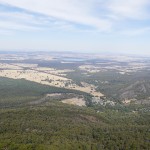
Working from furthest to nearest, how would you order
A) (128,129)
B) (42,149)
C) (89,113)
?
Answer: 1. (89,113)
2. (128,129)
3. (42,149)

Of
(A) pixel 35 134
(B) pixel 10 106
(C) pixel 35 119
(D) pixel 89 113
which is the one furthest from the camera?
(B) pixel 10 106

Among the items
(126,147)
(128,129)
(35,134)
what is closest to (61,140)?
(35,134)

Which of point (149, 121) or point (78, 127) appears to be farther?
point (149, 121)

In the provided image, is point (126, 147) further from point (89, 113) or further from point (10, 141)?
point (89, 113)

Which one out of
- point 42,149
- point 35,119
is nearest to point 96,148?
point 42,149

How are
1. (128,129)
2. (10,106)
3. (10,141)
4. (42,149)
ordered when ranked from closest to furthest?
(42,149) < (10,141) < (128,129) < (10,106)

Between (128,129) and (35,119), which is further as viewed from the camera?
(35,119)

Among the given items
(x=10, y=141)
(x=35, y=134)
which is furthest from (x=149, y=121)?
(x=10, y=141)

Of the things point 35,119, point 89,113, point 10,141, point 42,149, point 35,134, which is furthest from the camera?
point 89,113

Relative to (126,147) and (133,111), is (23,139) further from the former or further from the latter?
(133,111)
